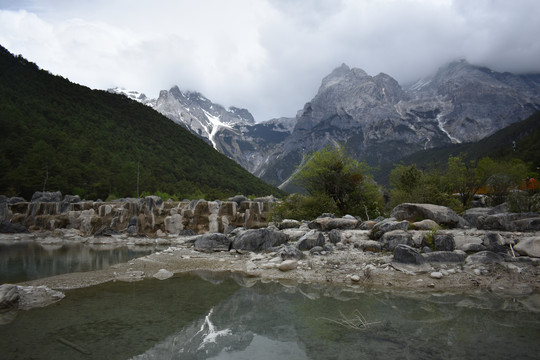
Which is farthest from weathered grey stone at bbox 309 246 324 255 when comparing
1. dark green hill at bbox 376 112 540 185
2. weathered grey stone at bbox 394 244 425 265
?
dark green hill at bbox 376 112 540 185

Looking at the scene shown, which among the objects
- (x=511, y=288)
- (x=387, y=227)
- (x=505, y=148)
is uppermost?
(x=505, y=148)

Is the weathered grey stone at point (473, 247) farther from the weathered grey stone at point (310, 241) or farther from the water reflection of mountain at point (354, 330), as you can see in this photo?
the weathered grey stone at point (310, 241)

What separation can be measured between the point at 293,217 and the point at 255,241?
866 centimetres

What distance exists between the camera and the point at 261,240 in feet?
55.6

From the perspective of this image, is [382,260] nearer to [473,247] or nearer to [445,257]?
[445,257]

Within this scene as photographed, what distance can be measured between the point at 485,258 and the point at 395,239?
11.0 feet

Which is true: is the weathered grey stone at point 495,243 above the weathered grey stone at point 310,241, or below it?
above

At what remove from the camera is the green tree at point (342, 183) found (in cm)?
2484

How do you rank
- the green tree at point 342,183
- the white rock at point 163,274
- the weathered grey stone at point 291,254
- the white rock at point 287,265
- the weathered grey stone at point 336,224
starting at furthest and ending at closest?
the green tree at point 342,183 < the weathered grey stone at point 336,224 < the weathered grey stone at point 291,254 < the white rock at point 287,265 < the white rock at point 163,274

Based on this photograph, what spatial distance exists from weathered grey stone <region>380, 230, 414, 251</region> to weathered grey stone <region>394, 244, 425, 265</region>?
150cm

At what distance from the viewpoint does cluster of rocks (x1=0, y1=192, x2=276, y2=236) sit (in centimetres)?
2945

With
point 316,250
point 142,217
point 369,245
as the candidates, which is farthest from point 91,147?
point 369,245

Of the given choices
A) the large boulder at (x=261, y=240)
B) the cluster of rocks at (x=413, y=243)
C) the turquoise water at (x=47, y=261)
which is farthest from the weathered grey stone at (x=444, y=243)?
the turquoise water at (x=47, y=261)

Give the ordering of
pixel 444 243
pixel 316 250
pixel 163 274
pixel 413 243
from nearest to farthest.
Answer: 1. pixel 444 243
2. pixel 163 274
3. pixel 413 243
4. pixel 316 250
